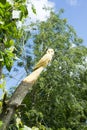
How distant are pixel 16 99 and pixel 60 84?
104ft

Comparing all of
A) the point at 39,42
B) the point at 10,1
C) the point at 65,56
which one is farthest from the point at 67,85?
the point at 10,1

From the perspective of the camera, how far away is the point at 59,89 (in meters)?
33.0

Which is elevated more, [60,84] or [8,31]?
[60,84]

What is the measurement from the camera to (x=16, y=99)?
115cm

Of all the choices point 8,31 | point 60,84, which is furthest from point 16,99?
point 60,84

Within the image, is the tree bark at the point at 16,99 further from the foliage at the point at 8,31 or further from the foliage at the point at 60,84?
the foliage at the point at 60,84

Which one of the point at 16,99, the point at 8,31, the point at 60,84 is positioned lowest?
the point at 16,99

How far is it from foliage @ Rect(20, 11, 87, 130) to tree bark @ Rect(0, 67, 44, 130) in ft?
94.9

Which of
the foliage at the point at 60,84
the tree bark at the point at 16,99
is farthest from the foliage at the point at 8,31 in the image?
the foliage at the point at 60,84

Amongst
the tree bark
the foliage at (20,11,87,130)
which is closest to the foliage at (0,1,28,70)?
the tree bark

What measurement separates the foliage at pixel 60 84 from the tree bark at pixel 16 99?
28930 mm

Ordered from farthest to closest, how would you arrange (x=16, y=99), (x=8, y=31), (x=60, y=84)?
(x=60, y=84) < (x=8, y=31) < (x=16, y=99)

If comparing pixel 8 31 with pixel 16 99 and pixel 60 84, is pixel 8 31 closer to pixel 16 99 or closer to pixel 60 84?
pixel 16 99

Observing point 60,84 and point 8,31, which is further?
point 60,84
